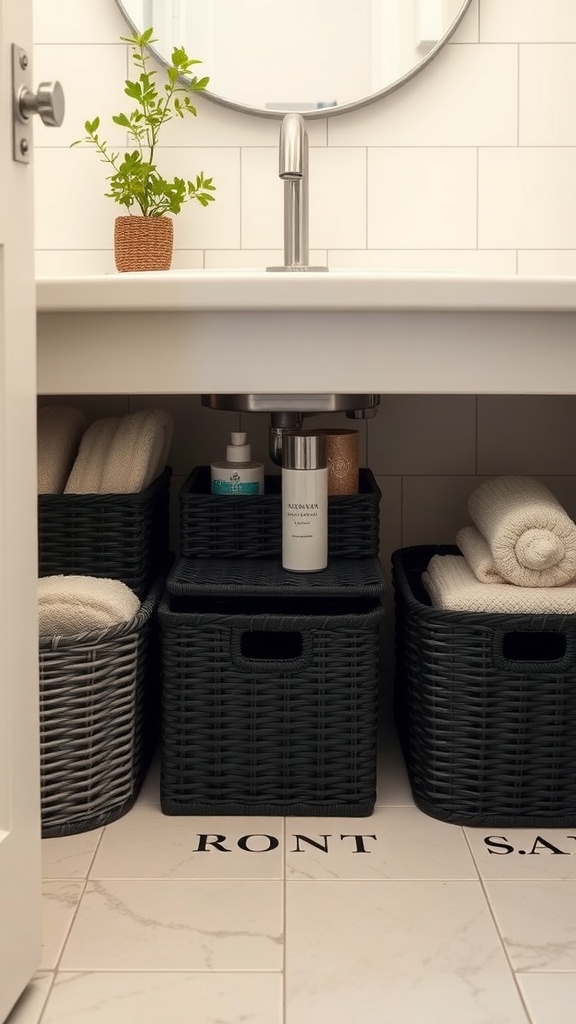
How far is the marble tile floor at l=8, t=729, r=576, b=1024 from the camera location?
3.83 feet

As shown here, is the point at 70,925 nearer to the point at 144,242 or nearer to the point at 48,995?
the point at 48,995

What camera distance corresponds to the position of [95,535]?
1690 millimetres

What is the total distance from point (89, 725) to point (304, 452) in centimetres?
50

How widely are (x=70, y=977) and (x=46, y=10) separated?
163 centimetres

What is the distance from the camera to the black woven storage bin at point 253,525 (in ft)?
5.69

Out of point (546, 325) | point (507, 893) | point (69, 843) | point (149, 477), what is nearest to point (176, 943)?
point (69, 843)

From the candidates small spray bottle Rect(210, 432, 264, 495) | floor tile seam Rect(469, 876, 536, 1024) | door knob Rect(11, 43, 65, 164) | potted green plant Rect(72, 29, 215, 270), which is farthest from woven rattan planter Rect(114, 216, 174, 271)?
floor tile seam Rect(469, 876, 536, 1024)

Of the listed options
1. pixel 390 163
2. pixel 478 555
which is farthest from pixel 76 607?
pixel 390 163

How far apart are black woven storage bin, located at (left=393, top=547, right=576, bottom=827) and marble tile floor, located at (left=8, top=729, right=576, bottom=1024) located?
1.6 inches

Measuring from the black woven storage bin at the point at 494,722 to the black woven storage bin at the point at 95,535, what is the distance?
44 cm

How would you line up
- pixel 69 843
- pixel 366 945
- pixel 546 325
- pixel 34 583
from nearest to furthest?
pixel 34 583 → pixel 366 945 → pixel 546 325 → pixel 69 843

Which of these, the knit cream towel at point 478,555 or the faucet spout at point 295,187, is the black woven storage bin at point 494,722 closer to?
the knit cream towel at point 478,555

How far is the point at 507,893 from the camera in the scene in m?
1.41

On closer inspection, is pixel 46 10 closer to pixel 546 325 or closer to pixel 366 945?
pixel 546 325
